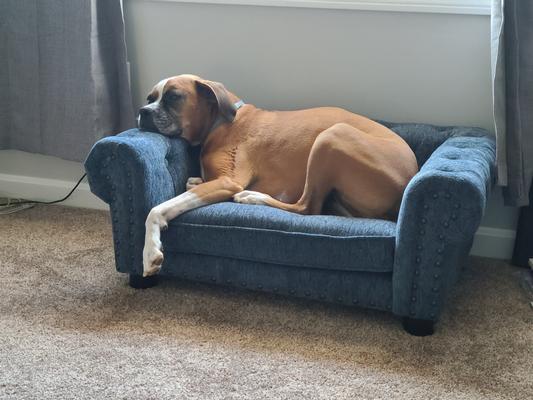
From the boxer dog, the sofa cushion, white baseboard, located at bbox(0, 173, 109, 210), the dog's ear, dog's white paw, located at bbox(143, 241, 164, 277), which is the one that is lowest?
white baseboard, located at bbox(0, 173, 109, 210)

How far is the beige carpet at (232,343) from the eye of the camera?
Result: 6.15 feet

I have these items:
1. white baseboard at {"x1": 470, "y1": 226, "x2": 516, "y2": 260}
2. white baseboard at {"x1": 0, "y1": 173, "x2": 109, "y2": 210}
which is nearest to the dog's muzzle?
white baseboard at {"x1": 0, "y1": 173, "x2": 109, "y2": 210}

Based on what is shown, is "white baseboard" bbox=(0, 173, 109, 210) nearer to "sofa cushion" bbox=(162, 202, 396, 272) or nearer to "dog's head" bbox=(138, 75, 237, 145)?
"dog's head" bbox=(138, 75, 237, 145)

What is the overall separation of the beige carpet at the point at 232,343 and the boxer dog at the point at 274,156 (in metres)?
0.27

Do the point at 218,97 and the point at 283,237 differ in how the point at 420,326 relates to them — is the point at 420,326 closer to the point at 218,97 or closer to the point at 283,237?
the point at 283,237

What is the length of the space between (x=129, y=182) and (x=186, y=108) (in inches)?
16.8

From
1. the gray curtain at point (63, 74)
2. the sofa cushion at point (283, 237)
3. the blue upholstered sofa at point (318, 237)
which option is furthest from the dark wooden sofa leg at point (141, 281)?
the gray curtain at point (63, 74)

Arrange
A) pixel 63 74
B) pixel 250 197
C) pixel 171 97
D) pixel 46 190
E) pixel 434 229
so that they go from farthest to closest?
1. pixel 46 190
2. pixel 63 74
3. pixel 171 97
4. pixel 250 197
5. pixel 434 229

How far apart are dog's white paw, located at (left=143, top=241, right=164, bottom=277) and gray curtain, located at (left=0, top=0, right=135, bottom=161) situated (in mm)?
992

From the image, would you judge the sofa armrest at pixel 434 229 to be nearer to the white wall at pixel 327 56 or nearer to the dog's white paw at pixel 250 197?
the dog's white paw at pixel 250 197

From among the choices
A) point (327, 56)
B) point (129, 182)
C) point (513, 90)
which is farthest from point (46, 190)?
point (513, 90)

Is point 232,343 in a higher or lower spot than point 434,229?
lower

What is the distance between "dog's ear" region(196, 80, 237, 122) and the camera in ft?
8.51

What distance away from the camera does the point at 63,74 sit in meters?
3.07
